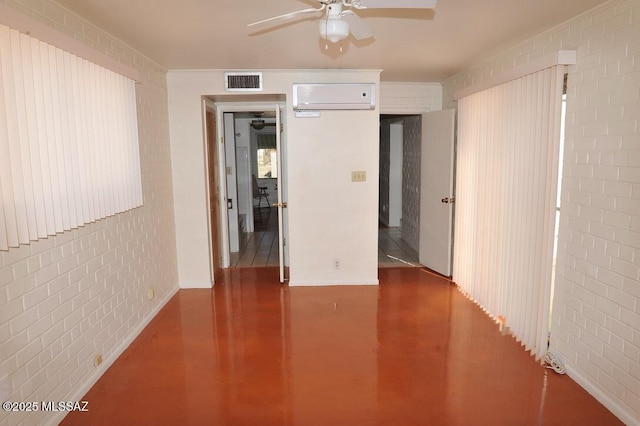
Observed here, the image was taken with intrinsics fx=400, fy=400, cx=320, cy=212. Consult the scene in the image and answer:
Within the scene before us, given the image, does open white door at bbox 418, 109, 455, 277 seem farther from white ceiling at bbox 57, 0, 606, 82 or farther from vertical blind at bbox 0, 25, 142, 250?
vertical blind at bbox 0, 25, 142, 250

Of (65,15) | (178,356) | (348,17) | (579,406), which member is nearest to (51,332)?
(178,356)

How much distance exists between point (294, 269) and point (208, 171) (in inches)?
62.7

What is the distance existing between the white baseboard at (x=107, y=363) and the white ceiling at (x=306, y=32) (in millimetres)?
2469

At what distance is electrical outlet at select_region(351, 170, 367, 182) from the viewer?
186 inches

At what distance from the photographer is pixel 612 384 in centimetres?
247

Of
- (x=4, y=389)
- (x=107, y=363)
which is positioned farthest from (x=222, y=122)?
(x=4, y=389)

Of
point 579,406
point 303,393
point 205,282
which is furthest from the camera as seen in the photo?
point 205,282

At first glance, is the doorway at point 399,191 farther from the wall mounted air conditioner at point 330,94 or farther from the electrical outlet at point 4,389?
the electrical outlet at point 4,389

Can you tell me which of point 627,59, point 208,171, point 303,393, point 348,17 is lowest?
point 303,393

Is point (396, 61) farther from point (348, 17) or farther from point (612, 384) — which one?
point (612, 384)

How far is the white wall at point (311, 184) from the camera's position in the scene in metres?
4.53

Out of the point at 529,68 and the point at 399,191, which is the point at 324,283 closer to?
the point at 529,68

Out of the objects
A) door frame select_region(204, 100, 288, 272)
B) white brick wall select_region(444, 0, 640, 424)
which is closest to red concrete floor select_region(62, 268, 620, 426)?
white brick wall select_region(444, 0, 640, 424)

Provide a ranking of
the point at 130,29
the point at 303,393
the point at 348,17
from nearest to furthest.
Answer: the point at 348,17
the point at 303,393
the point at 130,29
